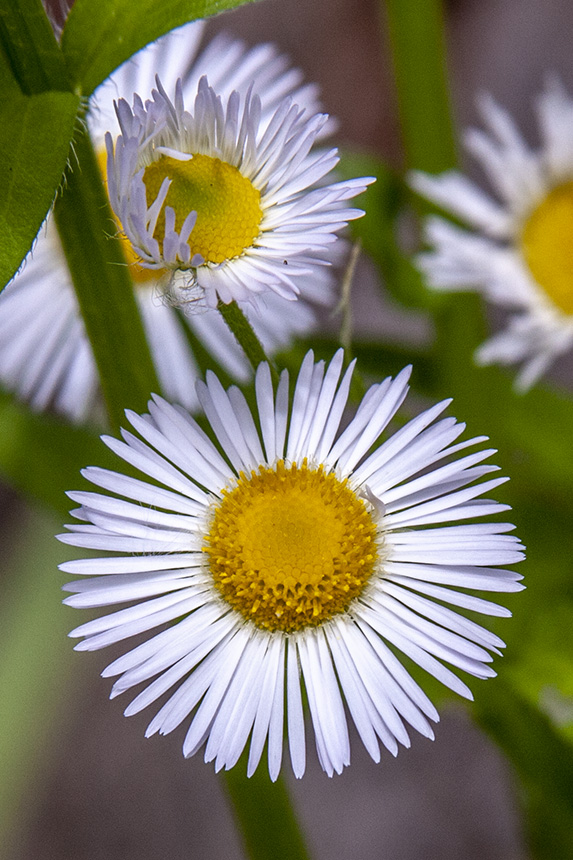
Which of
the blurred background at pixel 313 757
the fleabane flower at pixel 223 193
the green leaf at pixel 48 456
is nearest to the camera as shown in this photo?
the fleabane flower at pixel 223 193

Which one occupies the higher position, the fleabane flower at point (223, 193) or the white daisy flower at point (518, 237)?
the white daisy flower at point (518, 237)

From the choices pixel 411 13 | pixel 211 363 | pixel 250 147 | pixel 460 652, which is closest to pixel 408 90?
pixel 411 13

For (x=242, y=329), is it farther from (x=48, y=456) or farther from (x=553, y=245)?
(x=553, y=245)

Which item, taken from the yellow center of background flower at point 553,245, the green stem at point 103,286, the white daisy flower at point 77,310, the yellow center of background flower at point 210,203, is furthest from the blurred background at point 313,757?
the yellow center of background flower at point 210,203

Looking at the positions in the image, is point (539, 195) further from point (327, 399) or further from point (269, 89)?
point (327, 399)

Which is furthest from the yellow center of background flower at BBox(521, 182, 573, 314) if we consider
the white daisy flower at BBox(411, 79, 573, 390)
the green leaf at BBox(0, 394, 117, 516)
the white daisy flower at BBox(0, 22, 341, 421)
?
the green leaf at BBox(0, 394, 117, 516)

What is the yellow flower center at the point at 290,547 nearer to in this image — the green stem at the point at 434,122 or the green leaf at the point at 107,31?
the green leaf at the point at 107,31
